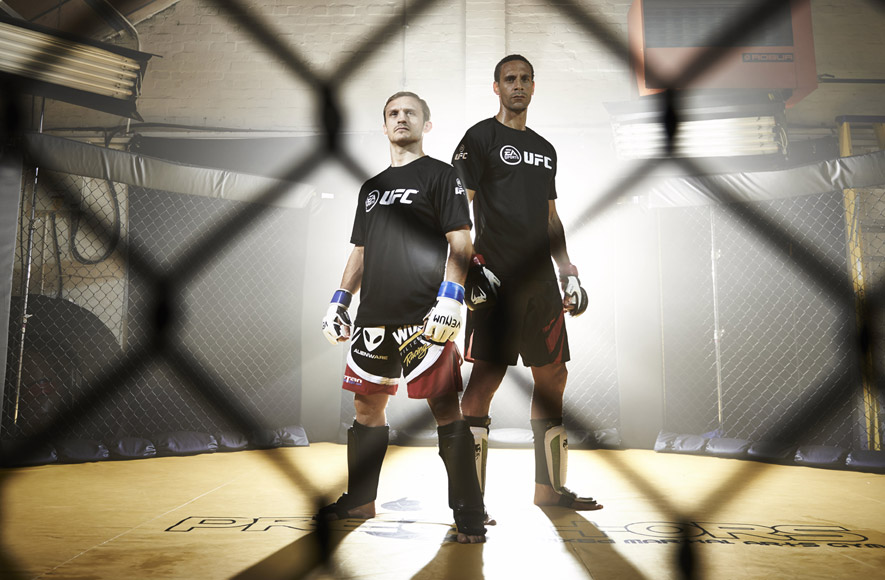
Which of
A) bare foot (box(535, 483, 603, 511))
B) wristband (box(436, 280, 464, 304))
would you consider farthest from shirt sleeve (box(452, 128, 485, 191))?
bare foot (box(535, 483, 603, 511))

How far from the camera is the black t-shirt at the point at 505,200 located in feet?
7.16

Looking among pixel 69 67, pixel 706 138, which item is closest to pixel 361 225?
pixel 69 67

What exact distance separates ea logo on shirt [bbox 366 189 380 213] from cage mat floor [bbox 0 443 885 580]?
3.26ft

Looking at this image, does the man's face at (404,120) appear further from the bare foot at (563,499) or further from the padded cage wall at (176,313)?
the padded cage wall at (176,313)

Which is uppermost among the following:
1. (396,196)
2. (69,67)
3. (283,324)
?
(69,67)

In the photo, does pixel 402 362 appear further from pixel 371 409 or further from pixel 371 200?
pixel 371 200

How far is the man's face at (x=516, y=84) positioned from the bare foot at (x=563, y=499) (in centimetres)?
138

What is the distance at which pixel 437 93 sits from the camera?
4.89 metres

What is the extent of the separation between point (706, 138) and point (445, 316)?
3289 millimetres

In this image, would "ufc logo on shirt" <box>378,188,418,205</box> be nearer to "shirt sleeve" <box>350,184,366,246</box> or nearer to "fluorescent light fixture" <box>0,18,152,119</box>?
"shirt sleeve" <box>350,184,366,246</box>

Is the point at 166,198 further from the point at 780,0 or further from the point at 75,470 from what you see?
the point at 780,0

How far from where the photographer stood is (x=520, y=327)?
2160 millimetres

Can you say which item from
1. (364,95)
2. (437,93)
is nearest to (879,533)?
(437,93)

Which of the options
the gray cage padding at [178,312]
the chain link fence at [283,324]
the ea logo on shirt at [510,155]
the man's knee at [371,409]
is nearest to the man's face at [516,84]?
the ea logo on shirt at [510,155]
